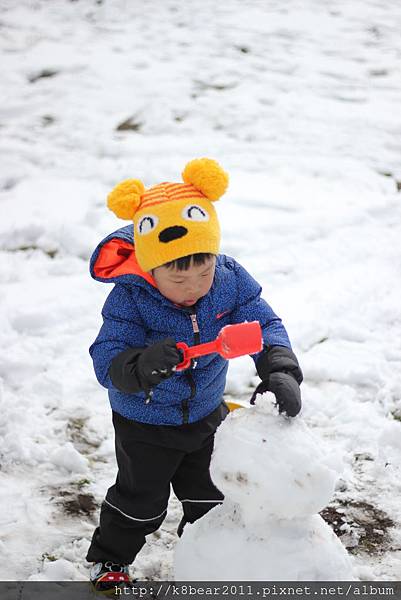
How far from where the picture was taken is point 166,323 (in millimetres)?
2000

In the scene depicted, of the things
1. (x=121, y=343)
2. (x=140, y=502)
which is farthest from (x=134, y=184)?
(x=140, y=502)

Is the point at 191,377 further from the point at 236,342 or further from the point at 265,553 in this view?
the point at 265,553

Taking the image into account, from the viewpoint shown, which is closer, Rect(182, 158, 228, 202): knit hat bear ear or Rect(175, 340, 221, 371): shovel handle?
Rect(175, 340, 221, 371): shovel handle

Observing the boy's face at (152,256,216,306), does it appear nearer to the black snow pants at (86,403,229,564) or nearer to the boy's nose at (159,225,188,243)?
the boy's nose at (159,225,188,243)

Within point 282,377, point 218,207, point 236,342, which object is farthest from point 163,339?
point 218,207

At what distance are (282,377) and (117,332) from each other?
0.51 metres

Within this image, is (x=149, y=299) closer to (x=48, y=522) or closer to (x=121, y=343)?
(x=121, y=343)

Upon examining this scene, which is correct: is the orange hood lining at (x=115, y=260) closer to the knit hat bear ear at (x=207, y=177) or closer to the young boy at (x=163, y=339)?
the young boy at (x=163, y=339)

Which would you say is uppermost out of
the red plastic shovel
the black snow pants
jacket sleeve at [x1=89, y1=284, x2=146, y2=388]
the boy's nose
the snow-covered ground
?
the boy's nose

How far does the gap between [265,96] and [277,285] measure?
11.4 feet

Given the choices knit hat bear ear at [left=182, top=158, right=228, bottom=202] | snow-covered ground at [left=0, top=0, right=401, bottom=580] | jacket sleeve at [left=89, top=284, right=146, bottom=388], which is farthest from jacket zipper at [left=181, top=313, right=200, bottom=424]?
snow-covered ground at [left=0, top=0, right=401, bottom=580]

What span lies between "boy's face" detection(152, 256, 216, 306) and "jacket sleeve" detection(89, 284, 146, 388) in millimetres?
119

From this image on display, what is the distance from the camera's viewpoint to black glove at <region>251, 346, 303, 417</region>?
1.69 m

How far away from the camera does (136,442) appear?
209cm
